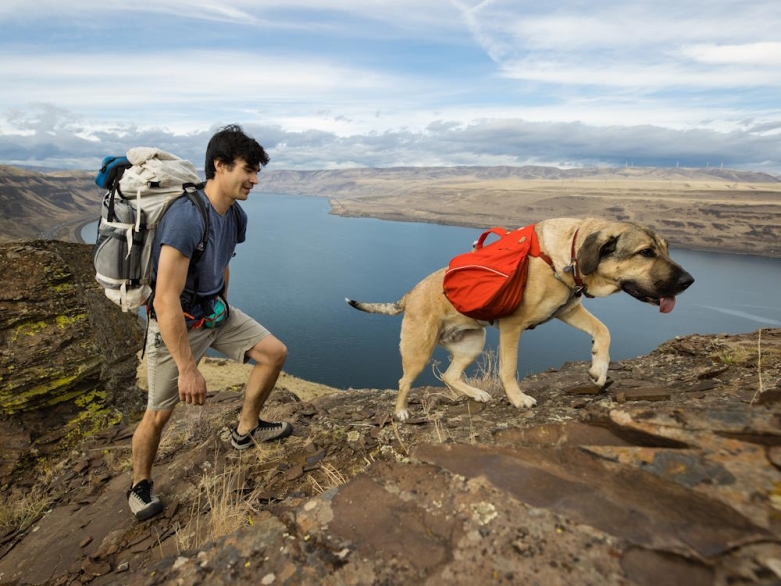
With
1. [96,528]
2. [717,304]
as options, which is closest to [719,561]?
[96,528]

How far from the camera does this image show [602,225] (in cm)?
419

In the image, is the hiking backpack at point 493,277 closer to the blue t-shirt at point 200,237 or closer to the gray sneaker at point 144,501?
the blue t-shirt at point 200,237

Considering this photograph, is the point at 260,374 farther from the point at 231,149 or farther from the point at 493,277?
the point at 493,277

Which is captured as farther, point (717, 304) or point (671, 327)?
point (717, 304)

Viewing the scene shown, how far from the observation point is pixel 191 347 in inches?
156

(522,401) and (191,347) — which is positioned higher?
(191,347)

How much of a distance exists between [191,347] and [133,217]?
123 cm

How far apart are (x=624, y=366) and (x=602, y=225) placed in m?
3.51

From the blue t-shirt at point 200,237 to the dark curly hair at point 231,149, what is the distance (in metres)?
0.31

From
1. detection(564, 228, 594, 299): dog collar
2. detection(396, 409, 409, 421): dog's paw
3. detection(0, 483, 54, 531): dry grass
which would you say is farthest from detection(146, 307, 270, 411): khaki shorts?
detection(564, 228, 594, 299): dog collar

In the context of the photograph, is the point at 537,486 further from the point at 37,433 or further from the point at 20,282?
the point at 20,282

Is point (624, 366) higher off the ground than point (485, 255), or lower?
lower

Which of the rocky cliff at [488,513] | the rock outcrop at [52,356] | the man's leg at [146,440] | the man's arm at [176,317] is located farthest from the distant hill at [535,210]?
the man's arm at [176,317]

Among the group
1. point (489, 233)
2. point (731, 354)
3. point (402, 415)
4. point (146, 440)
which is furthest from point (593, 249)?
point (146, 440)
